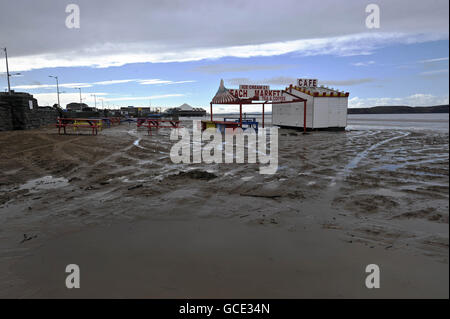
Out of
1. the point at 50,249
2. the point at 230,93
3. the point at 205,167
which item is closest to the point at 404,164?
the point at 205,167

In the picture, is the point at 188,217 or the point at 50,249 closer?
the point at 50,249

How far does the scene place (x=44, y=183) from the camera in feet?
21.5

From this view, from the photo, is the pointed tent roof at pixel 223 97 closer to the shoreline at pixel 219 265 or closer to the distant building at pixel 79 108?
the shoreline at pixel 219 265

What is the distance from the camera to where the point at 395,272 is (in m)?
2.72

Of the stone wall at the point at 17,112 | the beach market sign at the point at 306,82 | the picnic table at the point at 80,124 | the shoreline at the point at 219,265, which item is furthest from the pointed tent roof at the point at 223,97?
the shoreline at the point at 219,265

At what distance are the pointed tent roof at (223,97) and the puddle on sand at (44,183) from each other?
15657 mm

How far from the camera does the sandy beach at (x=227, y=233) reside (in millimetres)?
2648

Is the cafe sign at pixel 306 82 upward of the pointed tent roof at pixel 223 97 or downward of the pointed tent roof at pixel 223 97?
upward

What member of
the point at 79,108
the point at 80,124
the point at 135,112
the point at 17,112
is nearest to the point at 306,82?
the point at 80,124

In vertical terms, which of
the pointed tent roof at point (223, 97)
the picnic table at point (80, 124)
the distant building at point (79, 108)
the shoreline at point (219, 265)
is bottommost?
the shoreline at point (219, 265)
